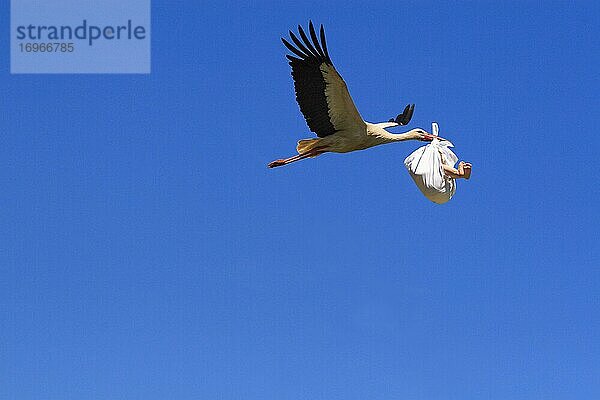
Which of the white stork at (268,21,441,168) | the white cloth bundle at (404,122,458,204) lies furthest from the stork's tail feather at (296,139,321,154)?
the white cloth bundle at (404,122,458,204)

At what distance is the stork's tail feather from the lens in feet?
66.6

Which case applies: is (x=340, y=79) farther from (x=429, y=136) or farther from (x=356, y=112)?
(x=429, y=136)

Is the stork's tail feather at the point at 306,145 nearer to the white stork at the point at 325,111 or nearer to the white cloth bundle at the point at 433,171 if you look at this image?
the white stork at the point at 325,111

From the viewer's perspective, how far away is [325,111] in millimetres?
20016

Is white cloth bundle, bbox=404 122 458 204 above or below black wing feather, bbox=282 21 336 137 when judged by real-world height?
below


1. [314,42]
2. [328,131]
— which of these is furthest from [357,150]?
[314,42]

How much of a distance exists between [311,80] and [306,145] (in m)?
1.21

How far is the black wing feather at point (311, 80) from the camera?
1945 centimetres

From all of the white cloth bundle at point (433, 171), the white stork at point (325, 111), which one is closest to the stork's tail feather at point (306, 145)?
the white stork at point (325, 111)

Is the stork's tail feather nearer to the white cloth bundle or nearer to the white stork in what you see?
the white stork

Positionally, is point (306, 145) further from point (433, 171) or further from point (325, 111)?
point (433, 171)

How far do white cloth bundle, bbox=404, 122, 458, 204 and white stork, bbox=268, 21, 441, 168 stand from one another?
95 cm

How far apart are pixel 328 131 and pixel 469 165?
2.70 meters

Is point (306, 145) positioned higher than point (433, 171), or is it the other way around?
point (306, 145)
